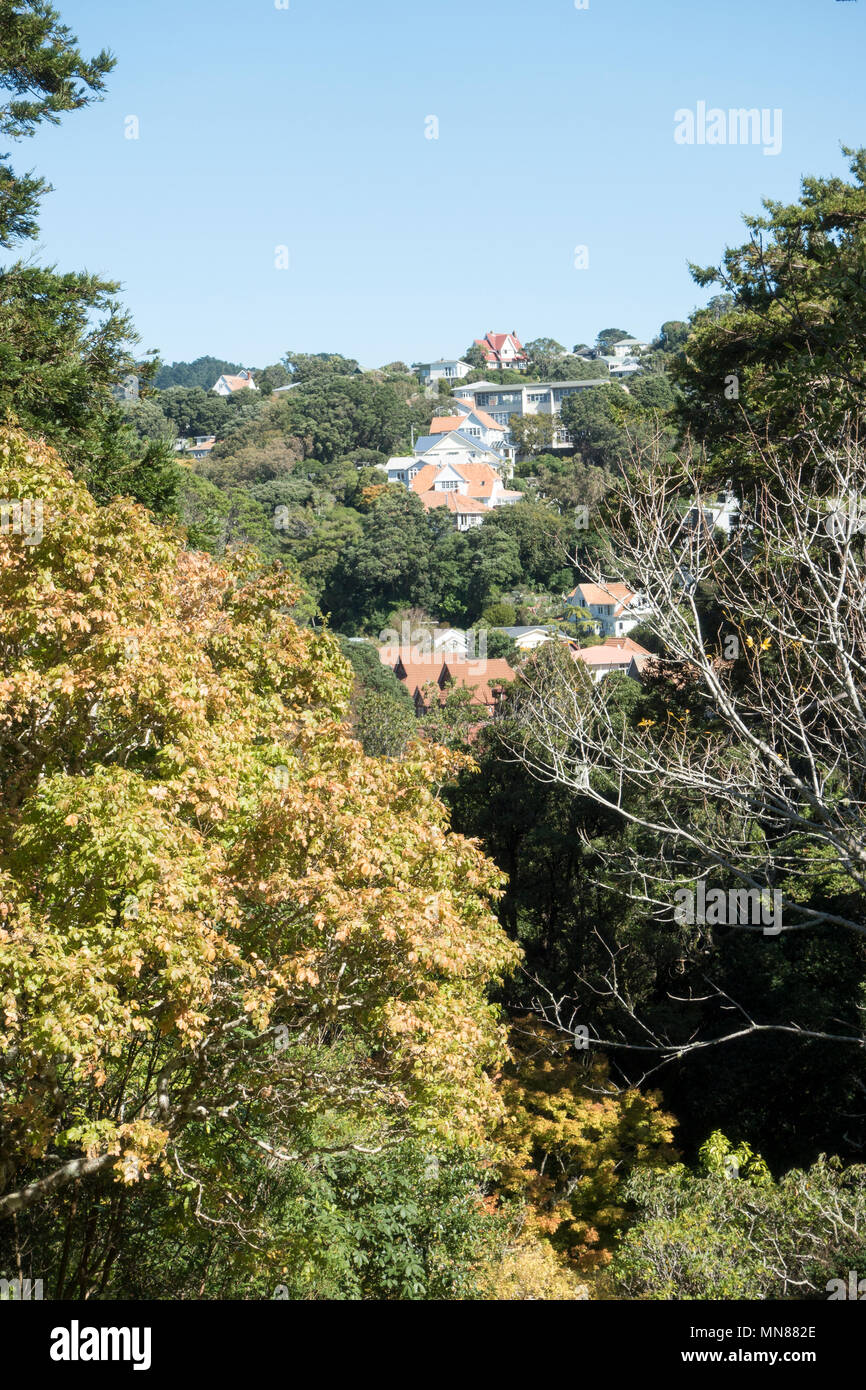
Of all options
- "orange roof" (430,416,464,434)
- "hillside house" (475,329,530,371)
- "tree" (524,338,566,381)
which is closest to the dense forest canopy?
"orange roof" (430,416,464,434)

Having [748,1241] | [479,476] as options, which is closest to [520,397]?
[479,476]

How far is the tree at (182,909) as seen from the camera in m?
6.36

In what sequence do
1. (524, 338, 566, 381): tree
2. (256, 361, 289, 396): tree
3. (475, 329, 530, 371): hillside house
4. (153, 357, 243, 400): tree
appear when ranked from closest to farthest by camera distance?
(256, 361, 289, 396): tree → (524, 338, 566, 381): tree → (475, 329, 530, 371): hillside house → (153, 357, 243, 400): tree

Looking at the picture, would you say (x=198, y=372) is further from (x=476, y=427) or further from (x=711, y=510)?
(x=711, y=510)

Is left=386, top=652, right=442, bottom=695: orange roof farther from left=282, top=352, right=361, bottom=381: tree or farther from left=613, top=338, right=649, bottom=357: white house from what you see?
left=613, top=338, right=649, bottom=357: white house

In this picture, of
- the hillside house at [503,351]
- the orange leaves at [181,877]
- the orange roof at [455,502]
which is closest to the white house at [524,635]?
the orange roof at [455,502]

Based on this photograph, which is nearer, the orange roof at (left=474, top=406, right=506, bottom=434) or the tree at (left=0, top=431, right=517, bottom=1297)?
the tree at (left=0, top=431, right=517, bottom=1297)

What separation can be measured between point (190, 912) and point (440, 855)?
2.28m

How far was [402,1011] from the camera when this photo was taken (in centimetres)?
733

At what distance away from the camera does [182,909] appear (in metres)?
6.66

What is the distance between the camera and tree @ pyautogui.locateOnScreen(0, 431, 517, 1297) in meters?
6.36

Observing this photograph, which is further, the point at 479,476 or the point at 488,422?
the point at 488,422
